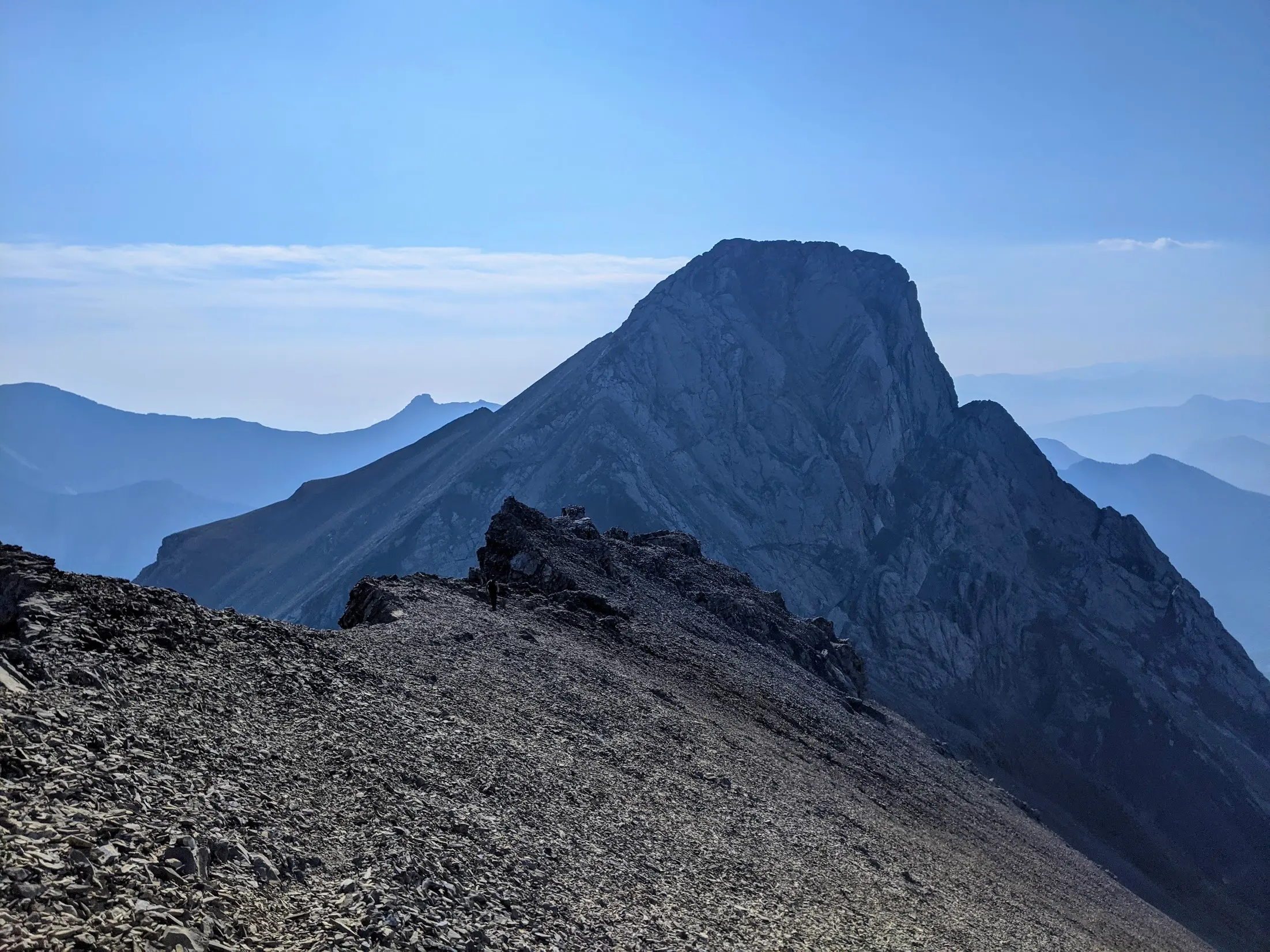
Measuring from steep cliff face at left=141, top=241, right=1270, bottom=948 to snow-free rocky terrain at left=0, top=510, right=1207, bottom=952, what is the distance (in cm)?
6936

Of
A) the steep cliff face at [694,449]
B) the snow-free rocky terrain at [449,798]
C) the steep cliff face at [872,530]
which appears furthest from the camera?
the steep cliff face at [694,449]

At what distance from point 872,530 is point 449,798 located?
137 metres

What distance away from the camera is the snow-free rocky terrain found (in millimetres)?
15430

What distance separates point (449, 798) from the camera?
2328cm

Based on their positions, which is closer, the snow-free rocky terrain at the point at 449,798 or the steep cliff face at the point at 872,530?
the snow-free rocky terrain at the point at 449,798

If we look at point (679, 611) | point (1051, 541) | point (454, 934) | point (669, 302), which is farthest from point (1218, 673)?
point (454, 934)

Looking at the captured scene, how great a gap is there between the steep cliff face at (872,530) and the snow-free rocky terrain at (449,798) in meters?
69.4

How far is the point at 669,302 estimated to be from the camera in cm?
16900

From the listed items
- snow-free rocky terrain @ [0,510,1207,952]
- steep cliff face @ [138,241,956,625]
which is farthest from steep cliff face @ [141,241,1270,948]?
snow-free rocky terrain @ [0,510,1207,952]

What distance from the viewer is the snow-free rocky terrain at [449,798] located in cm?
1543

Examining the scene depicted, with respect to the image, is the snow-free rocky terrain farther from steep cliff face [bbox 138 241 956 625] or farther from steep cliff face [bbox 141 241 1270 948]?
steep cliff face [bbox 138 241 956 625]

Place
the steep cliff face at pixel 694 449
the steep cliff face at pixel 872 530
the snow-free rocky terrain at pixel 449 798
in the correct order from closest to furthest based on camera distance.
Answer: the snow-free rocky terrain at pixel 449 798 → the steep cliff face at pixel 872 530 → the steep cliff face at pixel 694 449

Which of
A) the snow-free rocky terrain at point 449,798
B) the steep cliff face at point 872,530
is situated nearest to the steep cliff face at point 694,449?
the steep cliff face at point 872,530

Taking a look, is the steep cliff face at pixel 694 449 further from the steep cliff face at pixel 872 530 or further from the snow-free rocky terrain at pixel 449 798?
the snow-free rocky terrain at pixel 449 798
